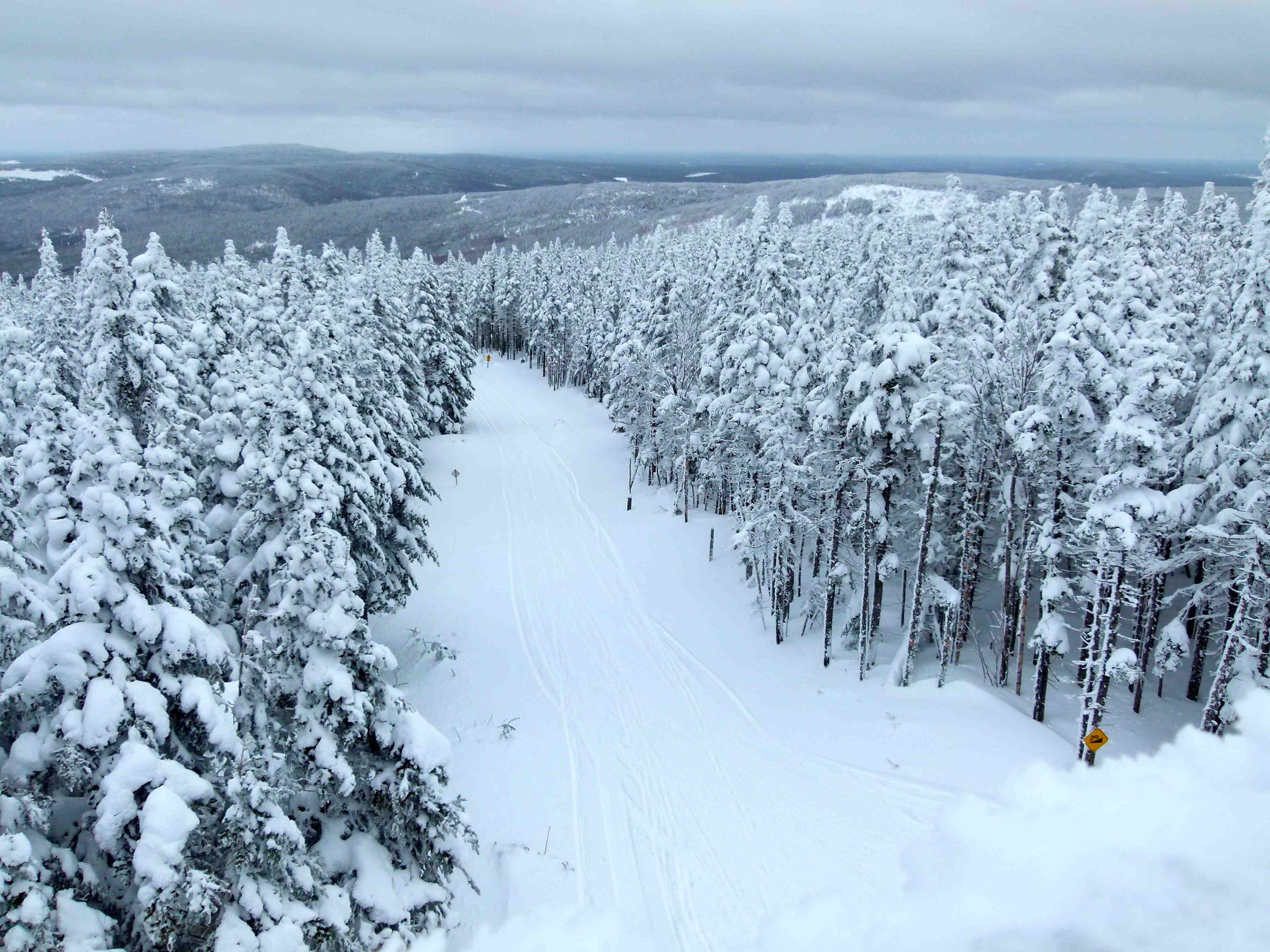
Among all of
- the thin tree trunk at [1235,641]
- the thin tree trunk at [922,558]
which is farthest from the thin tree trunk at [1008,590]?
the thin tree trunk at [1235,641]

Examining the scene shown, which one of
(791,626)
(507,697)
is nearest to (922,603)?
(791,626)

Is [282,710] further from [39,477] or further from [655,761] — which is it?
[655,761]

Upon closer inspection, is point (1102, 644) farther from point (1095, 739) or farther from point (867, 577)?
point (867, 577)

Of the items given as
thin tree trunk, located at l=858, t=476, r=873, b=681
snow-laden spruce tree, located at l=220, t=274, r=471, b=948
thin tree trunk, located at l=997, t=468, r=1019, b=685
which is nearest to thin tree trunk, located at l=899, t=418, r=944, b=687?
thin tree trunk, located at l=858, t=476, r=873, b=681

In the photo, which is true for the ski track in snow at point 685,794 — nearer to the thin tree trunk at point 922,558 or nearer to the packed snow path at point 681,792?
the packed snow path at point 681,792

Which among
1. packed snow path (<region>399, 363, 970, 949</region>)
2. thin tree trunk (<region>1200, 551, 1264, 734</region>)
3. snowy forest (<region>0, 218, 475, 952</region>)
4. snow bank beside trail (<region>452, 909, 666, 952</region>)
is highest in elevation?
snow bank beside trail (<region>452, 909, 666, 952</region>)

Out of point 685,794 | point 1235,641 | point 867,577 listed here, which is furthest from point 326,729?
point 1235,641

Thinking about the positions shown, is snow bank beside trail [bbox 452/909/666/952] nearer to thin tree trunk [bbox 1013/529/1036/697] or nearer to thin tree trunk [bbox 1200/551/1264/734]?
thin tree trunk [bbox 1200/551/1264/734]
